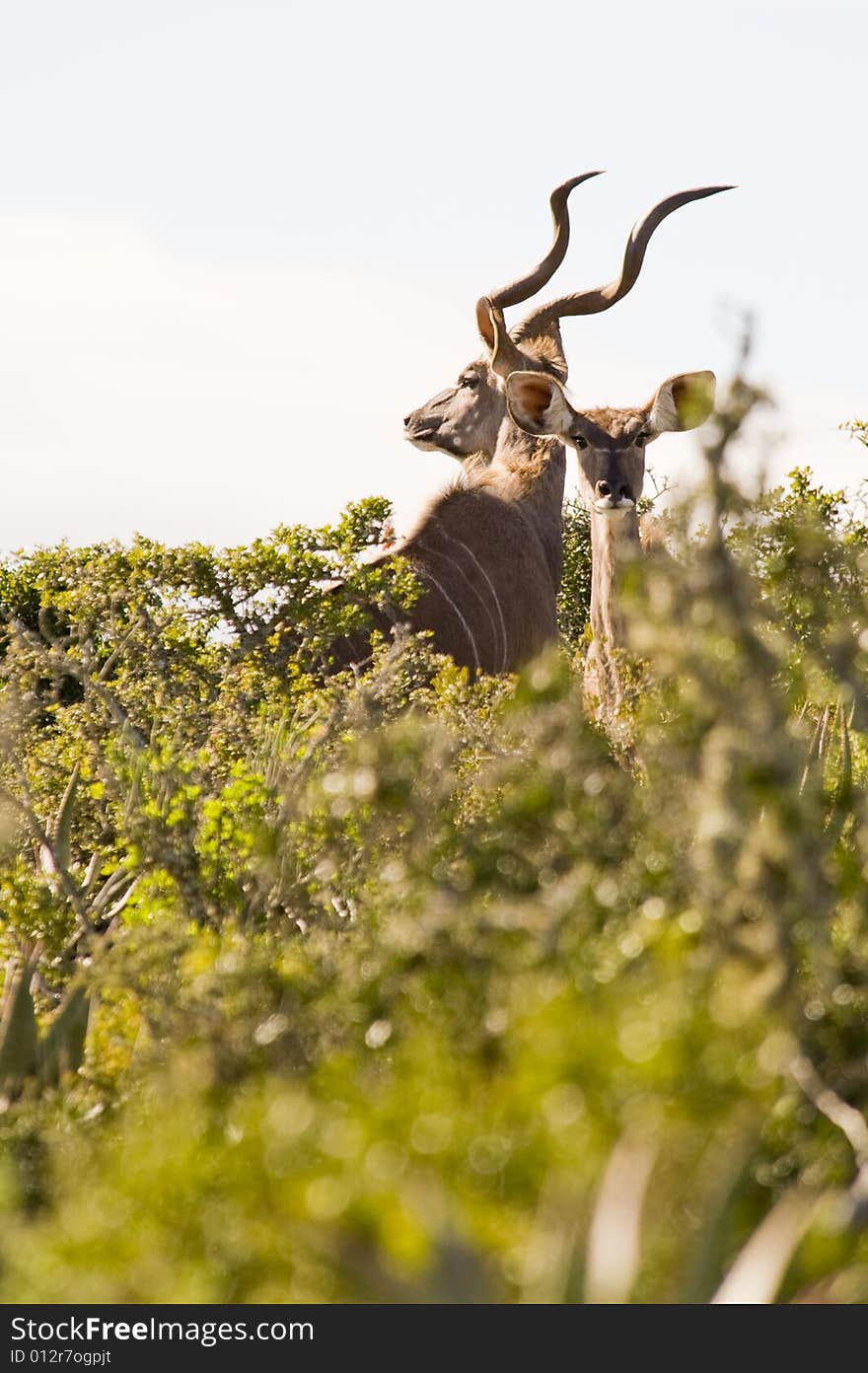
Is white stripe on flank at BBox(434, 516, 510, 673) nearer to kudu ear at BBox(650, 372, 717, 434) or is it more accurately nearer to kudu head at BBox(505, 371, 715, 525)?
kudu head at BBox(505, 371, 715, 525)

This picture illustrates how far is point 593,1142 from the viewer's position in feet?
8.96

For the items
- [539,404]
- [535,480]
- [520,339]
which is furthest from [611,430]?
[520,339]

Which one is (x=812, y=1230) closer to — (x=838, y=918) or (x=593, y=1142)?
(x=593, y=1142)

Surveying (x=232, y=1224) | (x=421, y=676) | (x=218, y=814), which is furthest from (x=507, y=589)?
(x=232, y=1224)

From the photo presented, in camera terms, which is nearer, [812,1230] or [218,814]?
[812,1230]

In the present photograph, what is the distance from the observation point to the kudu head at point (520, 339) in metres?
12.6

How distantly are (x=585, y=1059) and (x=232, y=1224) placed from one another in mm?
863

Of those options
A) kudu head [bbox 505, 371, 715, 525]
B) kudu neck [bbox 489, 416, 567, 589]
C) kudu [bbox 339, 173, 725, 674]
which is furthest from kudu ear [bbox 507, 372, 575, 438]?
kudu neck [bbox 489, 416, 567, 589]

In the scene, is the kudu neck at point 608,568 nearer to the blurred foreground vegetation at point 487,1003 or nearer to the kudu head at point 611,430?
the kudu head at point 611,430

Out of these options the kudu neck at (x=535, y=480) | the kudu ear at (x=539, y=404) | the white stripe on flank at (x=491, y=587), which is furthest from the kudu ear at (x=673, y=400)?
the kudu neck at (x=535, y=480)

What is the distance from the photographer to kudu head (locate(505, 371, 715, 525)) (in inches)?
361

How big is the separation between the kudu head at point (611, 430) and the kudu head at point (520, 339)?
240cm

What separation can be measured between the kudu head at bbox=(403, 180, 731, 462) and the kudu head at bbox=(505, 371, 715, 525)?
7.88 feet

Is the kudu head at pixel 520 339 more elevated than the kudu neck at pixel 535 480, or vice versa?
the kudu head at pixel 520 339
